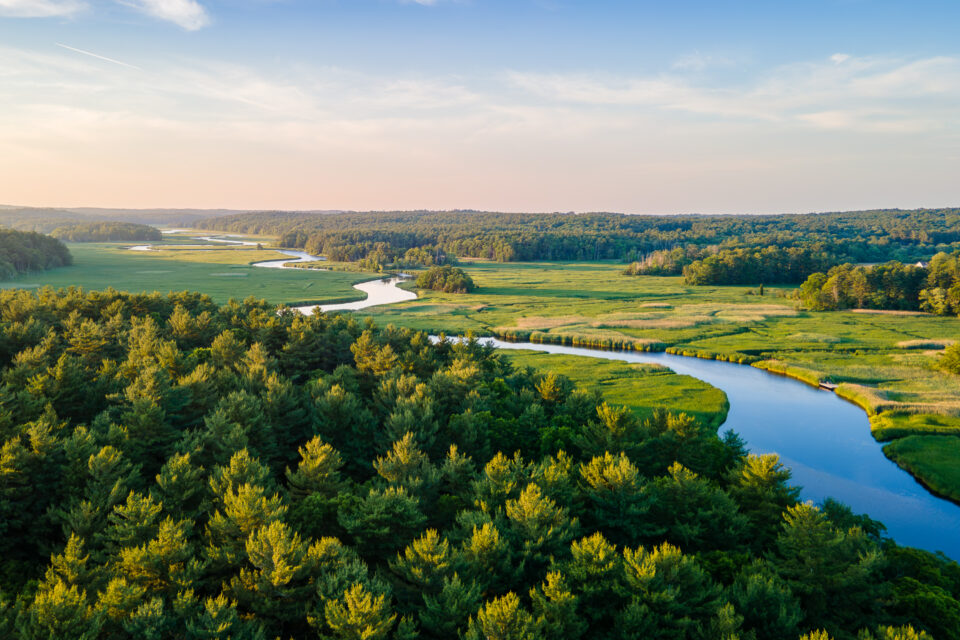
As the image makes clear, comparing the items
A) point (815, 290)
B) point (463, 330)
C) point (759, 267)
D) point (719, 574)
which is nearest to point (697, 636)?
point (719, 574)

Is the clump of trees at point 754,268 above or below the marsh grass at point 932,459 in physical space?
above

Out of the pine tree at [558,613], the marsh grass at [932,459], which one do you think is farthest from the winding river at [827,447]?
the pine tree at [558,613]

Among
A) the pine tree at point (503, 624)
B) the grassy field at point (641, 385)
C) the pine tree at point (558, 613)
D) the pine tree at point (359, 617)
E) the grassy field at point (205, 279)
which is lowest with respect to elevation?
the grassy field at point (641, 385)

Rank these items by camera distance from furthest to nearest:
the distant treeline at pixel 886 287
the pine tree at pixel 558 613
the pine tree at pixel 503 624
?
the distant treeline at pixel 886 287 < the pine tree at pixel 558 613 < the pine tree at pixel 503 624

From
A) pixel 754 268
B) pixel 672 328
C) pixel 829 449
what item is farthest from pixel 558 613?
pixel 754 268

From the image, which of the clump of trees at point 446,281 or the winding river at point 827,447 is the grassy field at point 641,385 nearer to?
the winding river at point 827,447

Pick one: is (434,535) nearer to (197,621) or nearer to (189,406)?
(197,621)

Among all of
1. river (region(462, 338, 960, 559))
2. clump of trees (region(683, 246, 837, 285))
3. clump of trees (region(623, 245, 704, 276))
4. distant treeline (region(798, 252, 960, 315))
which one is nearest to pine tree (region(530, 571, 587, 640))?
river (region(462, 338, 960, 559))

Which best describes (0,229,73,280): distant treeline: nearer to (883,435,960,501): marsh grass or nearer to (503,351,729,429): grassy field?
(503,351,729,429): grassy field

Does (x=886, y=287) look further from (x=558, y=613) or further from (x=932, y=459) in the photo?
(x=558, y=613)
